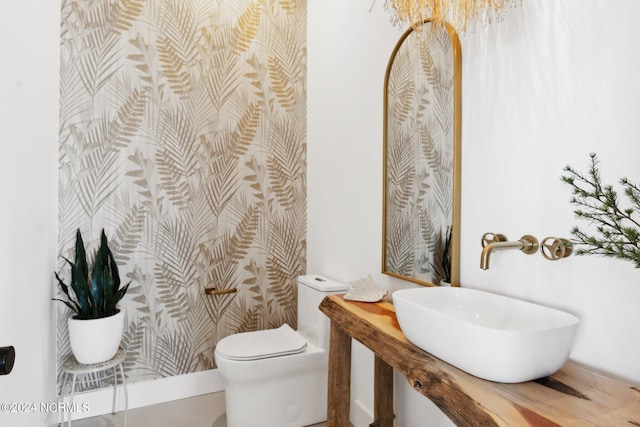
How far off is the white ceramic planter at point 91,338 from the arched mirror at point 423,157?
1466 millimetres

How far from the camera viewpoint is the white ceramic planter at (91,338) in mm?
1994

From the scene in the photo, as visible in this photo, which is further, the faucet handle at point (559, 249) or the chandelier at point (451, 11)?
the chandelier at point (451, 11)

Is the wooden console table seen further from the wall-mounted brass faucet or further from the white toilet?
the white toilet

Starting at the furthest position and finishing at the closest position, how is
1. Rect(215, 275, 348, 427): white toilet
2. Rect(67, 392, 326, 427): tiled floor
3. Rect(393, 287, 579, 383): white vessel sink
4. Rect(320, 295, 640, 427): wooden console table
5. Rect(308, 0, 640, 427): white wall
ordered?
Rect(67, 392, 326, 427): tiled floor, Rect(215, 275, 348, 427): white toilet, Rect(308, 0, 640, 427): white wall, Rect(393, 287, 579, 383): white vessel sink, Rect(320, 295, 640, 427): wooden console table

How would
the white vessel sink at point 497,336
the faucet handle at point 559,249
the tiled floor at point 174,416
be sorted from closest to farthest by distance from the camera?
the white vessel sink at point 497,336, the faucet handle at point 559,249, the tiled floor at point 174,416

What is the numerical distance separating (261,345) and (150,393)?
0.86m

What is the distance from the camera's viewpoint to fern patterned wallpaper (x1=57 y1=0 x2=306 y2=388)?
7.40 ft

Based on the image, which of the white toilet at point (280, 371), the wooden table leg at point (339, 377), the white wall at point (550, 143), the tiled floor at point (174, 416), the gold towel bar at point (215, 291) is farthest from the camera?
the gold towel bar at point (215, 291)

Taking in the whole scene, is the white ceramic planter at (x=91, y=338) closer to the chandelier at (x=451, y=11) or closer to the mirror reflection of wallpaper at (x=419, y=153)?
the mirror reflection of wallpaper at (x=419, y=153)

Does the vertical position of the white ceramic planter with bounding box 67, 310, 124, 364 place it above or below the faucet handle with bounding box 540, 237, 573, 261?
below

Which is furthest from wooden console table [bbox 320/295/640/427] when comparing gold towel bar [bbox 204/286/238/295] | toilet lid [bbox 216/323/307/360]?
gold towel bar [bbox 204/286/238/295]

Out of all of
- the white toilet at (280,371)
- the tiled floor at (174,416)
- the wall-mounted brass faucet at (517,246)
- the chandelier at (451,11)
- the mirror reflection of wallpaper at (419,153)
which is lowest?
the tiled floor at (174,416)

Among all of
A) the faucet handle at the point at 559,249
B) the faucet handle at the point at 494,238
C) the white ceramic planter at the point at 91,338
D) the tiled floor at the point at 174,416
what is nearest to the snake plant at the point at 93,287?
the white ceramic planter at the point at 91,338

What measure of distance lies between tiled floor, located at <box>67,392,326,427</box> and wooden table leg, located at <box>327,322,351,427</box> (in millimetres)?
614
